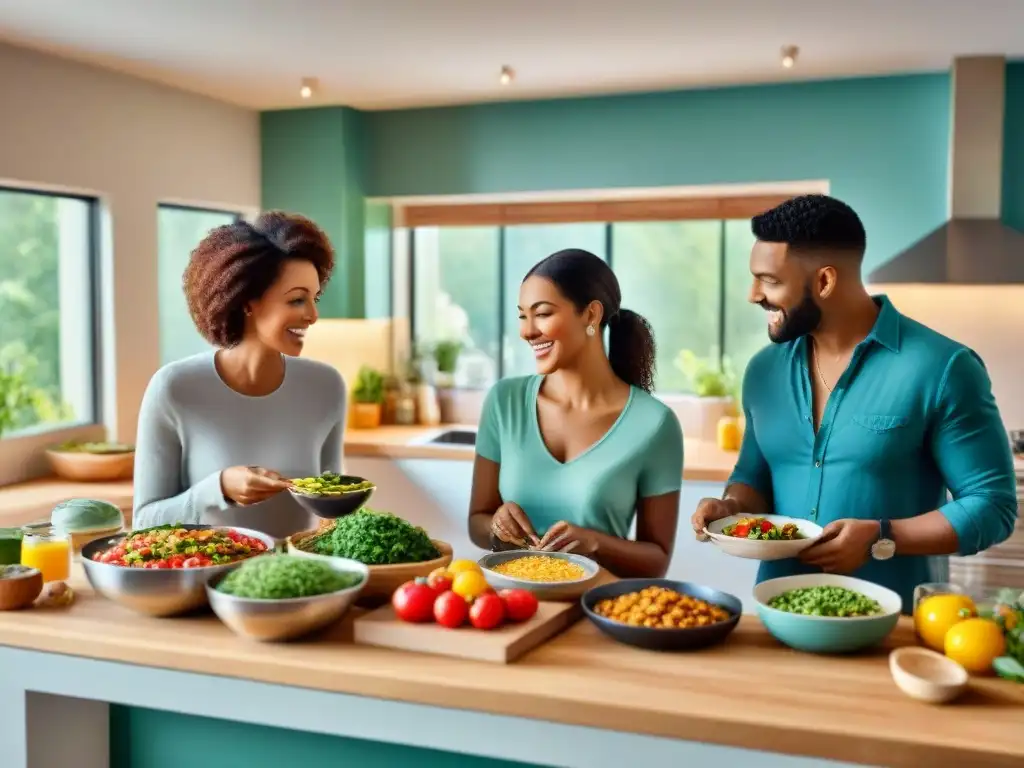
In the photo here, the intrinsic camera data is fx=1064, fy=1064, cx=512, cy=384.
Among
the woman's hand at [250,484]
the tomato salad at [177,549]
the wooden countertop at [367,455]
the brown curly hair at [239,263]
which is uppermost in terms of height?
the brown curly hair at [239,263]

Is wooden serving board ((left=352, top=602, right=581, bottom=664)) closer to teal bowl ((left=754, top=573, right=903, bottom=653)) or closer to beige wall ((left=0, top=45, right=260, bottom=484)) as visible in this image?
teal bowl ((left=754, top=573, right=903, bottom=653))

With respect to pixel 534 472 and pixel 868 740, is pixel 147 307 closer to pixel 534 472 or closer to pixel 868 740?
pixel 534 472

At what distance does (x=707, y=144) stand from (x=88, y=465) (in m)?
3.16

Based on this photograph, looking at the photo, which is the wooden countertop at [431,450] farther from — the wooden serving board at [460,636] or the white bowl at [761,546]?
the wooden serving board at [460,636]

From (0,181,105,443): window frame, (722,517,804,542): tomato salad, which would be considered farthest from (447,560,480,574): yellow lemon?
(0,181,105,443): window frame

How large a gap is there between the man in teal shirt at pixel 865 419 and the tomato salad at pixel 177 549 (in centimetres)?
95

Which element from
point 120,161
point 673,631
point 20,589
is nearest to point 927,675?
point 673,631

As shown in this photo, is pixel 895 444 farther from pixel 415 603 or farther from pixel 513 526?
pixel 415 603

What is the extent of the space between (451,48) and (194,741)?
118 inches

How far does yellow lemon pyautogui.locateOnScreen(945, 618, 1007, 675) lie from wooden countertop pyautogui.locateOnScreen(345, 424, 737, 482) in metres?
2.73

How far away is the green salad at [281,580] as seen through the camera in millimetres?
1900

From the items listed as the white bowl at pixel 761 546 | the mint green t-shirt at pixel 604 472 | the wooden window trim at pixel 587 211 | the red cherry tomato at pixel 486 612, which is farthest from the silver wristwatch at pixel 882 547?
the wooden window trim at pixel 587 211

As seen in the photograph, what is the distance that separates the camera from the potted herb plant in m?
5.35

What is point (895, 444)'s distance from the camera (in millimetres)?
2322
